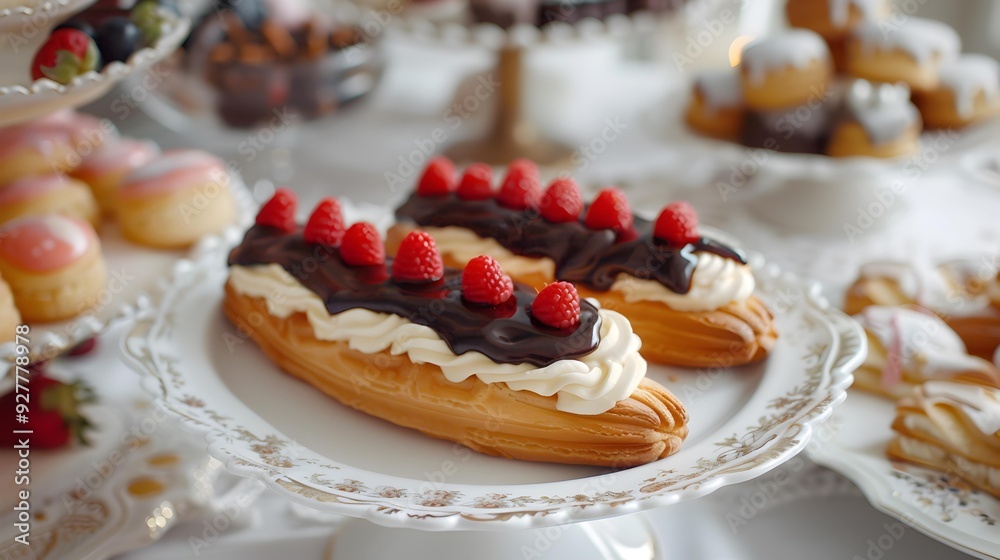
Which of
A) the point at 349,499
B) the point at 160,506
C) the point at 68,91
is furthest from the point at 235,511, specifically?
the point at 68,91

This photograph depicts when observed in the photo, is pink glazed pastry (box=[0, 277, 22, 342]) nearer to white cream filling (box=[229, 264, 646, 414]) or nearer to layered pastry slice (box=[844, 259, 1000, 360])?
white cream filling (box=[229, 264, 646, 414])

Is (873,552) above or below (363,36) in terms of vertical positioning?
below

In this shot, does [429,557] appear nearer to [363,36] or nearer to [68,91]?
[68,91]

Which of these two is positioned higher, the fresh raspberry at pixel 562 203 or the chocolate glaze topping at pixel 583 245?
the fresh raspberry at pixel 562 203

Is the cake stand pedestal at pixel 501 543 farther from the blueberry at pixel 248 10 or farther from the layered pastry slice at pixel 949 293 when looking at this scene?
the blueberry at pixel 248 10

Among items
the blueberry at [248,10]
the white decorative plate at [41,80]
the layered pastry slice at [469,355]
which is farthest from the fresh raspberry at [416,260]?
the blueberry at [248,10]

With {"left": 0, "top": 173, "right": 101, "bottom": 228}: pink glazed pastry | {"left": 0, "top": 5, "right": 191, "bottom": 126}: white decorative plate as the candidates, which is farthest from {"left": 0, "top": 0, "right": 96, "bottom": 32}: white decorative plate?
{"left": 0, "top": 173, "right": 101, "bottom": 228}: pink glazed pastry
